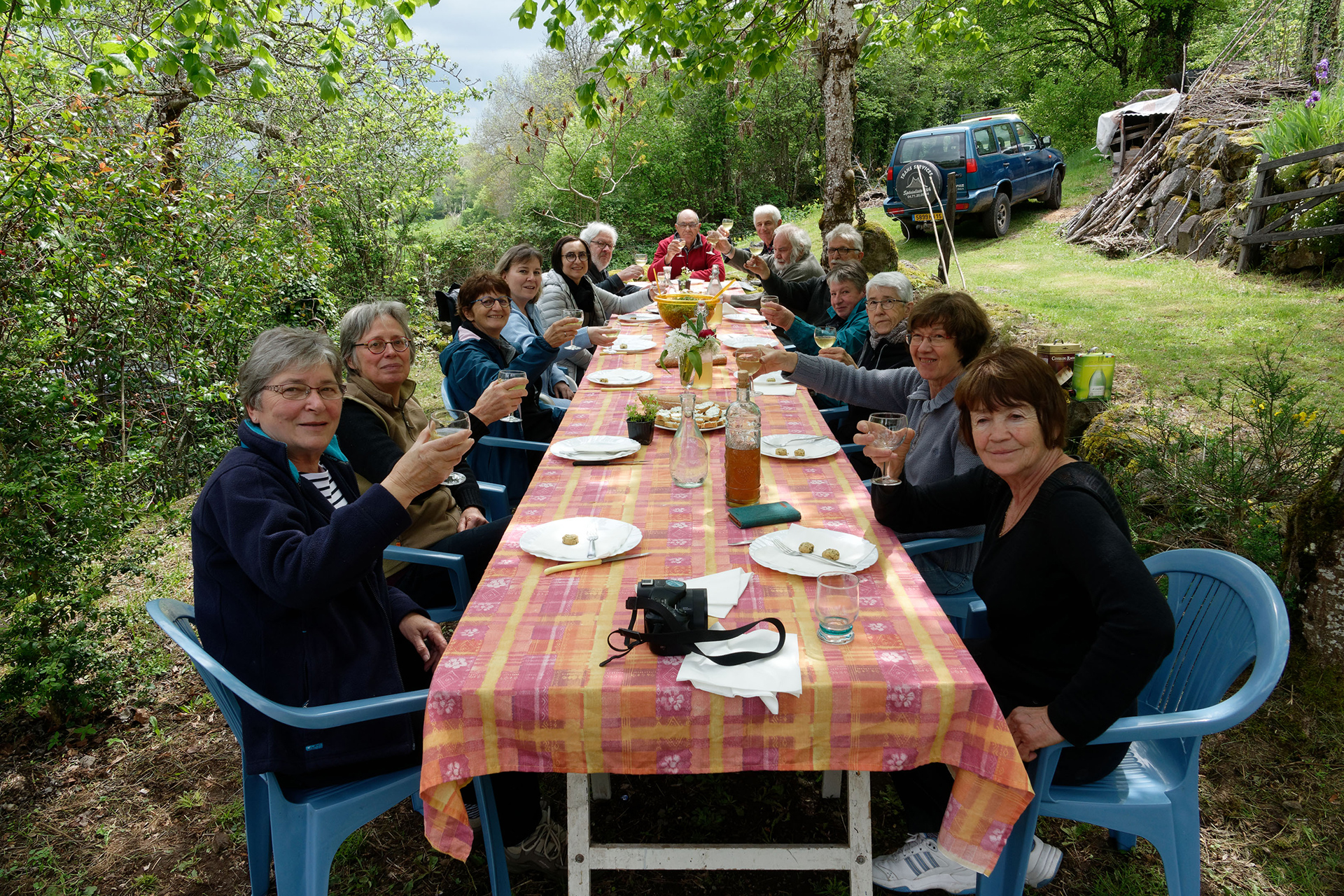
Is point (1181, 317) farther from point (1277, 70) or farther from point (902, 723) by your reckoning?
point (1277, 70)

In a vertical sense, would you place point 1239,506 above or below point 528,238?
below

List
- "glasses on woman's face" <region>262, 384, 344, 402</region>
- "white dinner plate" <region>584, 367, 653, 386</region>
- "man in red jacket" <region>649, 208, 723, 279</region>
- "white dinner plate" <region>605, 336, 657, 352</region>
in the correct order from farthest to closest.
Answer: "man in red jacket" <region>649, 208, 723, 279</region> → "white dinner plate" <region>605, 336, 657, 352</region> → "white dinner plate" <region>584, 367, 653, 386</region> → "glasses on woman's face" <region>262, 384, 344, 402</region>

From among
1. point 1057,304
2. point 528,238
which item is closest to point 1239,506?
point 1057,304

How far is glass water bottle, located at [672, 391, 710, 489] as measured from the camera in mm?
2334

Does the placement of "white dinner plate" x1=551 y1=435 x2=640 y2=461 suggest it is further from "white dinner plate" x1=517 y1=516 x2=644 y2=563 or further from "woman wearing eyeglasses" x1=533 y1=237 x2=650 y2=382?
"woman wearing eyeglasses" x1=533 y1=237 x2=650 y2=382

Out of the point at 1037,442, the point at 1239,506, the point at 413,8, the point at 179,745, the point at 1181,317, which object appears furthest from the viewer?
the point at 1181,317

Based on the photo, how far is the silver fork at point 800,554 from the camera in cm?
179

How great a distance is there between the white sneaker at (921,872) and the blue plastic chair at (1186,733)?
0.65 feet

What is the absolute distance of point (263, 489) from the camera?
167 centimetres

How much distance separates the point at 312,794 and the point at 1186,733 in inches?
72.7

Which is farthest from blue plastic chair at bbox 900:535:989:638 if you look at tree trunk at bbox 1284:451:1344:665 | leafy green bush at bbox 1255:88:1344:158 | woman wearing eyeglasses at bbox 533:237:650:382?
leafy green bush at bbox 1255:88:1344:158

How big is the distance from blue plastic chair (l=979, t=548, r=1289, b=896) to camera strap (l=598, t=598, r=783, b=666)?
0.69 meters

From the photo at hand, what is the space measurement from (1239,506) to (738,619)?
3.06m

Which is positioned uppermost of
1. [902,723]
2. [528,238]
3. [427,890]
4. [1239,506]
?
[528,238]
